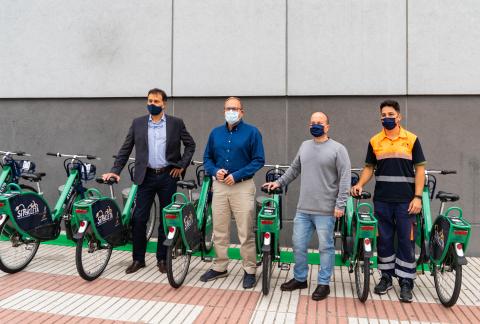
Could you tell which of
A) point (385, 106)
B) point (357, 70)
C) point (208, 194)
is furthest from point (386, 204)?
point (357, 70)

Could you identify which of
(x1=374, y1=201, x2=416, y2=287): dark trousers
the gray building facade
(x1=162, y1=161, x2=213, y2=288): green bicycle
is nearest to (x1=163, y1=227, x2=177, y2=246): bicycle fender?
(x1=162, y1=161, x2=213, y2=288): green bicycle

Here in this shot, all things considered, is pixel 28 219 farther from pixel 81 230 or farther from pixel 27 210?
pixel 81 230

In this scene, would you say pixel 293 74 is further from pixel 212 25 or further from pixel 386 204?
pixel 386 204

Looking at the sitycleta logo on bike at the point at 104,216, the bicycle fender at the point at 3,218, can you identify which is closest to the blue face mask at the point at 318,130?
the sitycleta logo on bike at the point at 104,216

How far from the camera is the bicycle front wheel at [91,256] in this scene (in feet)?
13.7

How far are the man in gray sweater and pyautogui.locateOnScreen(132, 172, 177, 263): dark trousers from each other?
1.58 m

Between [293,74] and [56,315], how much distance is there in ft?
14.2

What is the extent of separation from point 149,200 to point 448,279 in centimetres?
327

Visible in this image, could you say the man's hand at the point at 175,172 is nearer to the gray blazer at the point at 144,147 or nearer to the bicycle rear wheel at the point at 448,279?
the gray blazer at the point at 144,147

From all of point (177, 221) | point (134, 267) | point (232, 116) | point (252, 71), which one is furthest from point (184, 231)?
point (252, 71)

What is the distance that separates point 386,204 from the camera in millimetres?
3963

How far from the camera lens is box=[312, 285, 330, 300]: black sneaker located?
384 cm

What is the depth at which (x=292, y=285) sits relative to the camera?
13.4 ft

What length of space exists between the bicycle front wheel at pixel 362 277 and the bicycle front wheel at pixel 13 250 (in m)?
3.62
